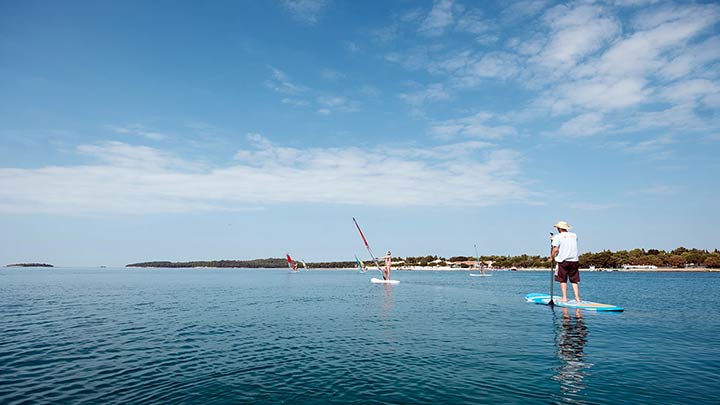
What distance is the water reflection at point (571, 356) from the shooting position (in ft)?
38.9

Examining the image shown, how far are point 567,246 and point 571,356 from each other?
1485cm

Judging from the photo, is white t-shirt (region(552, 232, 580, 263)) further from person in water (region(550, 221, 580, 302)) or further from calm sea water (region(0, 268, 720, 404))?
calm sea water (region(0, 268, 720, 404))

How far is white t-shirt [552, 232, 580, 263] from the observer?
95.5 feet

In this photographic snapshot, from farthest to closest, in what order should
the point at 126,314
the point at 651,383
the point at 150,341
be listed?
the point at 126,314 < the point at 150,341 < the point at 651,383

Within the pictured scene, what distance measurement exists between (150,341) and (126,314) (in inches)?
554

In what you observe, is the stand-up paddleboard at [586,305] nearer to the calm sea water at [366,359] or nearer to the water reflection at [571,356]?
the calm sea water at [366,359]

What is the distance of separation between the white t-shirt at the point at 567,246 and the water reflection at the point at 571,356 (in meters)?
4.28

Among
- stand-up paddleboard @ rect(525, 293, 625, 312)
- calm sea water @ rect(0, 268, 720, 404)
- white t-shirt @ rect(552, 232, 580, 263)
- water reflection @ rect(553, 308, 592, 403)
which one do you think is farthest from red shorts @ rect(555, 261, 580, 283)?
water reflection @ rect(553, 308, 592, 403)

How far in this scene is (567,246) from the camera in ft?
95.8

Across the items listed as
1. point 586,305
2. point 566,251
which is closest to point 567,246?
point 566,251

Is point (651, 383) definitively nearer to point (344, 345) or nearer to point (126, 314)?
point (344, 345)

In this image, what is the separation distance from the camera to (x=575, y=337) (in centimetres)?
2006

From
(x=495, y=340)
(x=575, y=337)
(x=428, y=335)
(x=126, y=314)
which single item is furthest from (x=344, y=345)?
(x=126, y=314)

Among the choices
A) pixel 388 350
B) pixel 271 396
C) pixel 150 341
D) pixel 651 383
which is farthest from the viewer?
pixel 150 341
